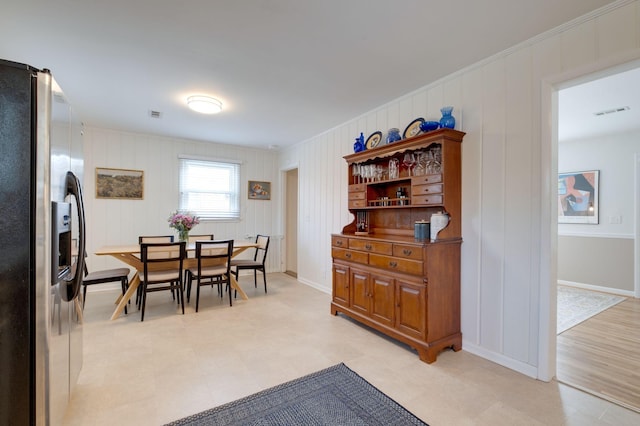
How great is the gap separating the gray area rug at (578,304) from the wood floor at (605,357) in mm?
100

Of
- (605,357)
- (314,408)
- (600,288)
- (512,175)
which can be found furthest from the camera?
(600,288)

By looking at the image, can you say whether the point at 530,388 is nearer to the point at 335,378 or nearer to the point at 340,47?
the point at 335,378

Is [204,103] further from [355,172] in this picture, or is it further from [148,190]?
[148,190]

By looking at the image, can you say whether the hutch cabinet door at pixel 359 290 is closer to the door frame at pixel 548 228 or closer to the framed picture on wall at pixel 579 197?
the door frame at pixel 548 228

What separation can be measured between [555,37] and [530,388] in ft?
8.36

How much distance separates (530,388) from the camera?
6.92ft

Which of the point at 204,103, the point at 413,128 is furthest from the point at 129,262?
the point at 413,128

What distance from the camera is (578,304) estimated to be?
161 inches

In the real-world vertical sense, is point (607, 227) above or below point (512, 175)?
below

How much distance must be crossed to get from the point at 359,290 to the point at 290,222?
3537 millimetres

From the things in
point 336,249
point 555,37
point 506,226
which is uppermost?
point 555,37

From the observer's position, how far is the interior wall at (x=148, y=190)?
4.77 metres

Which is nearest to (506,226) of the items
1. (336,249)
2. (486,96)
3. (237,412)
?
(486,96)

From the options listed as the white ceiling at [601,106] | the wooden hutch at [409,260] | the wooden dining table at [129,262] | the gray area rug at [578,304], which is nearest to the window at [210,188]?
the wooden dining table at [129,262]
